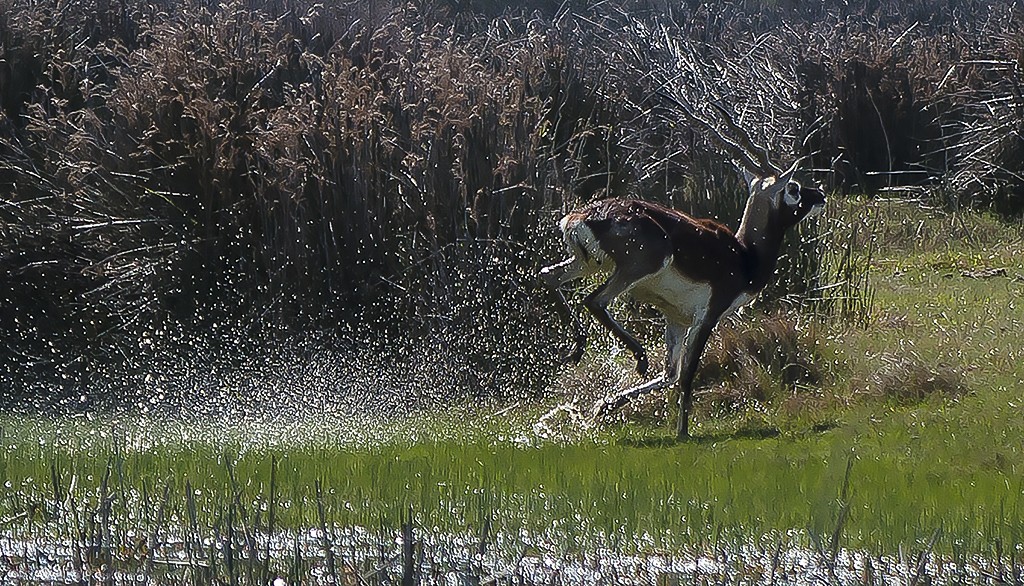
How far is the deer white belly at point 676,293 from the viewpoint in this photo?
11102mm

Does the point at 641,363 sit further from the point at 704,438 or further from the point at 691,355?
the point at 704,438

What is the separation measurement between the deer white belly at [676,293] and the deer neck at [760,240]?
1.37 ft

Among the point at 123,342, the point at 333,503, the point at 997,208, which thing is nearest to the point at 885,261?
the point at 997,208

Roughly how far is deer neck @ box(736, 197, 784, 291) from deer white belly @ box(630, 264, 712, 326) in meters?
0.42

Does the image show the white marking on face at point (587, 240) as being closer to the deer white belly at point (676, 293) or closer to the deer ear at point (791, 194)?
the deer white belly at point (676, 293)

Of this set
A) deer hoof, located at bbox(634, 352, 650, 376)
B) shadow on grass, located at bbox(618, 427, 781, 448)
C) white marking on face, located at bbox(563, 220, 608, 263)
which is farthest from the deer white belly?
shadow on grass, located at bbox(618, 427, 781, 448)

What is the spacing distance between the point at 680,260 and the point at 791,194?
1.15 metres

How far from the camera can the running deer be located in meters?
10.9

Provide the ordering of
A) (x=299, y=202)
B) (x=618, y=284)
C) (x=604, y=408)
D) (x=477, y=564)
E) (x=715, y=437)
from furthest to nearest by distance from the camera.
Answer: (x=299, y=202) < (x=604, y=408) < (x=715, y=437) < (x=618, y=284) < (x=477, y=564)

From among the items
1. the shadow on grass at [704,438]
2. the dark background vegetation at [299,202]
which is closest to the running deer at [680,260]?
the shadow on grass at [704,438]

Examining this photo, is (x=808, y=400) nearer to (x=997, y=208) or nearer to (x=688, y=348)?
(x=688, y=348)

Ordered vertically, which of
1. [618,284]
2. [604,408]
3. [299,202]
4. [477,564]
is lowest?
[477,564]

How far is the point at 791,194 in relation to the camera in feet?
38.3

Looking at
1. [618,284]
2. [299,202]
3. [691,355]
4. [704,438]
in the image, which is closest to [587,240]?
[618,284]
